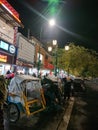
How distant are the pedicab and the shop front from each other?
49.8 ft

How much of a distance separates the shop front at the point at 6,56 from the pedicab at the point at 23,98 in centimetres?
1516

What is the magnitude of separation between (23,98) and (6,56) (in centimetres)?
1840

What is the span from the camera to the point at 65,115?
12750 millimetres

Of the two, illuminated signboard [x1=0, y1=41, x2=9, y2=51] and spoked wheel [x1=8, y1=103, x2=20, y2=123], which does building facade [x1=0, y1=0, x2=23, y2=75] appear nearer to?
illuminated signboard [x1=0, y1=41, x2=9, y2=51]

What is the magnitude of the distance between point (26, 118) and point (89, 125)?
2.91 meters

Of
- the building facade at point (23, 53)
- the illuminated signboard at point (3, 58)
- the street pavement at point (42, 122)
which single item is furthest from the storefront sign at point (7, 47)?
the street pavement at point (42, 122)

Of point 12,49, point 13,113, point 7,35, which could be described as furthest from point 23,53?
point 13,113

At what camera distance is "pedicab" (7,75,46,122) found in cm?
994

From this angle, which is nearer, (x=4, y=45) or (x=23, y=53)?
(x=4, y=45)

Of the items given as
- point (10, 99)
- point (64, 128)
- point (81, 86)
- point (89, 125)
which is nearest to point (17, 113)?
point (10, 99)

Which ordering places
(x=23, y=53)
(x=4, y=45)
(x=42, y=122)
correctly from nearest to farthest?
1. (x=42, y=122)
2. (x=4, y=45)
3. (x=23, y=53)

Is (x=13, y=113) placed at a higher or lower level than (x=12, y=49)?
lower

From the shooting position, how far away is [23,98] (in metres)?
9.90

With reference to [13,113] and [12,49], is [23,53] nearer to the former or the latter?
[12,49]
